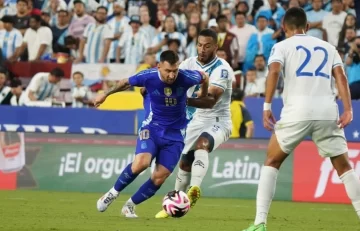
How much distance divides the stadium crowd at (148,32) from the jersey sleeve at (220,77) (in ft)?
26.6

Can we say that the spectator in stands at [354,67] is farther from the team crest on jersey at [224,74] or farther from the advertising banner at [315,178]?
the team crest on jersey at [224,74]

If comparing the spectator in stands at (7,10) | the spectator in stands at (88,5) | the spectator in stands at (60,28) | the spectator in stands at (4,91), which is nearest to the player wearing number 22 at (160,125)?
the spectator in stands at (4,91)

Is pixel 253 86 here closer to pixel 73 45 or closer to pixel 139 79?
pixel 73 45

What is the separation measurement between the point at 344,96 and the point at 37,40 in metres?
16.3

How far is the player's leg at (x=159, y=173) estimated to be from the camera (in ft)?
41.7

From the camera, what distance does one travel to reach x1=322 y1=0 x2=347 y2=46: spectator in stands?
904 inches

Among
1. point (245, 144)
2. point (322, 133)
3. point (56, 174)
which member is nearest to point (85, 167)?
point (56, 174)

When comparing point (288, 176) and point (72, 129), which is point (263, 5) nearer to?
point (72, 129)

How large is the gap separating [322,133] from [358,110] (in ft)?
36.5

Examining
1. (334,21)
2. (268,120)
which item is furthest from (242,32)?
(268,120)

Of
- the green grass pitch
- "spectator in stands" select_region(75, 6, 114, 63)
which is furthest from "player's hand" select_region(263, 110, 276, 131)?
"spectator in stands" select_region(75, 6, 114, 63)

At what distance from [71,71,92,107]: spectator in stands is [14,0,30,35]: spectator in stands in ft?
9.91

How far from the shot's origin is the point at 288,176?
18.0 meters

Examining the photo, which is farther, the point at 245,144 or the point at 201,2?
the point at 201,2
